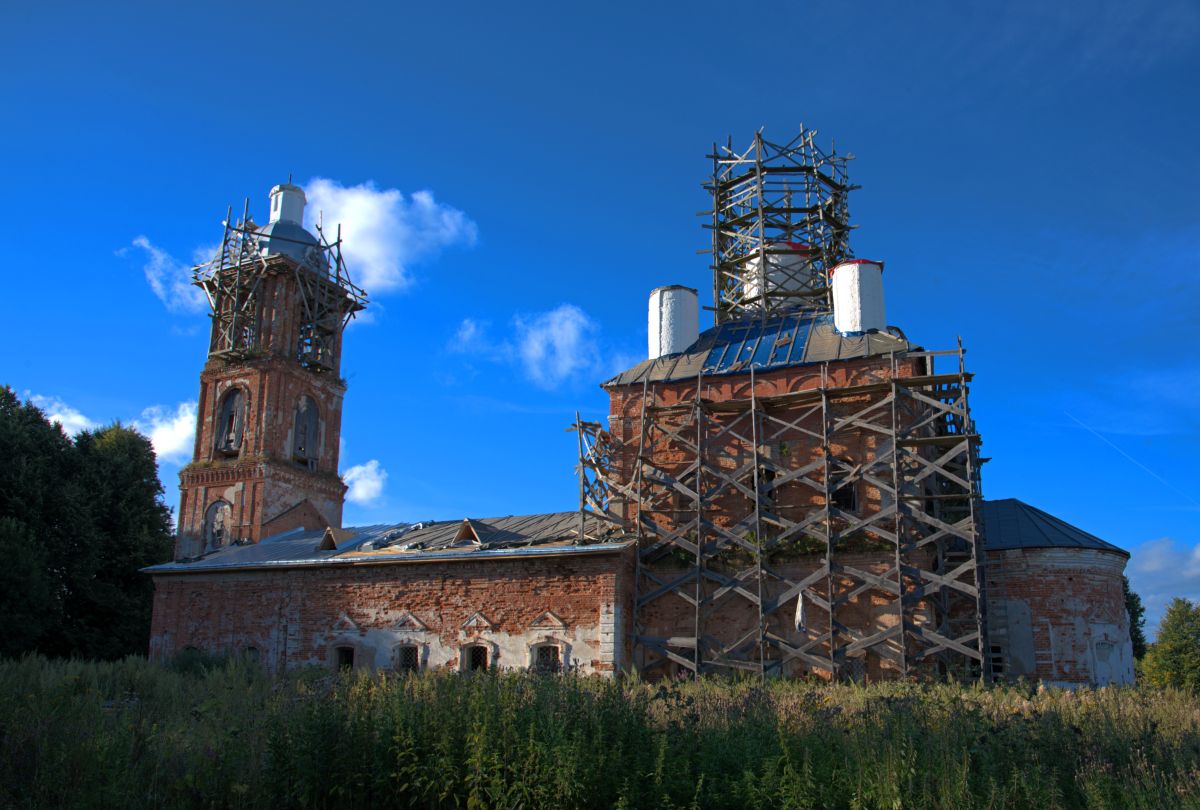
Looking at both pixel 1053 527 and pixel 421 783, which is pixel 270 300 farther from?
pixel 421 783

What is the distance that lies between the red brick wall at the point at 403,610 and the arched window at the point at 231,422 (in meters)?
7.11

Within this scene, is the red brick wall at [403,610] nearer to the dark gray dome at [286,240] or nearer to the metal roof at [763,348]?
the metal roof at [763,348]

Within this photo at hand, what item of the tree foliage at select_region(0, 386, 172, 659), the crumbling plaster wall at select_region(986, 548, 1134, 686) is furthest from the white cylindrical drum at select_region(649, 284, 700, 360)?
the tree foliage at select_region(0, 386, 172, 659)

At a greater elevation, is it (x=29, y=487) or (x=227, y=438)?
(x=227, y=438)

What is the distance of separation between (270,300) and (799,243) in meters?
17.0

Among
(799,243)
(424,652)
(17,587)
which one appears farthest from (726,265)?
(17,587)

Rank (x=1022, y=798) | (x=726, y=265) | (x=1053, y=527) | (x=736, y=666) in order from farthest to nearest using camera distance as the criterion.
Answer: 1. (x=726, y=265)
2. (x=1053, y=527)
3. (x=736, y=666)
4. (x=1022, y=798)

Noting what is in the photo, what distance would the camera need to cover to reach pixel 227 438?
31.0 meters

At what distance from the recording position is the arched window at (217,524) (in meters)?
29.5

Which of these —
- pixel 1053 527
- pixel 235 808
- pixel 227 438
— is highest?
pixel 227 438

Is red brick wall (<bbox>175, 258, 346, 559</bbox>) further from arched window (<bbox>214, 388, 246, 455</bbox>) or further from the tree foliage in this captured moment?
the tree foliage

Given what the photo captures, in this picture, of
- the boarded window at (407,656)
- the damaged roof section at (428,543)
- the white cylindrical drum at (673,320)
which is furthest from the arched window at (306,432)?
the white cylindrical drum at (673,320)

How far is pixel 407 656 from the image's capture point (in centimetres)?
2127

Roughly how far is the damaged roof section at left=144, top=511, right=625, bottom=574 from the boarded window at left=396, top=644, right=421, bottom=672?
73.5 inches
